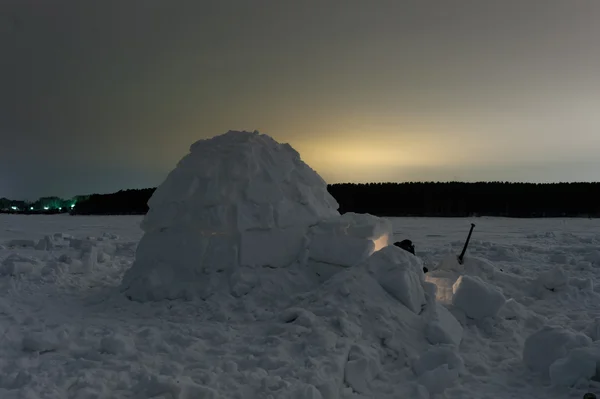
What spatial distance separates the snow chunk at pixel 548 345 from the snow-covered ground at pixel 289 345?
11mm

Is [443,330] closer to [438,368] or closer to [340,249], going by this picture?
[438,368]

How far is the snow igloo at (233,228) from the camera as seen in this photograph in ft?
21.9

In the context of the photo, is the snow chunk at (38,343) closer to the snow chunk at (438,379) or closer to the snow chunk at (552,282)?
the snow chunk at (438,379)

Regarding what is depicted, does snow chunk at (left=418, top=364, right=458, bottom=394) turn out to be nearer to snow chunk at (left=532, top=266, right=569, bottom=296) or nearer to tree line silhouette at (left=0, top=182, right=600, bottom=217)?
snow chunk at (left=532, top=266, right=569, bottom=296)

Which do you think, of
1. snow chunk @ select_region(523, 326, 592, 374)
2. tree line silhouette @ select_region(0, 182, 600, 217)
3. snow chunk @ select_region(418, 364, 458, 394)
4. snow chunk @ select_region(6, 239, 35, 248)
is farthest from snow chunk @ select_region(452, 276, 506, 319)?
tree line silhouette @ select_region(0, 182, 600, 217)

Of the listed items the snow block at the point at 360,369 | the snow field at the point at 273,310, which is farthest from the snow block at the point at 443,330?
the snow block at the point at 360,369

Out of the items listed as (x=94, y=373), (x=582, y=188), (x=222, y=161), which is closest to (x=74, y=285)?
(x=222, y=161)

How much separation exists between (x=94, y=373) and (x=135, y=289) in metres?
2.94

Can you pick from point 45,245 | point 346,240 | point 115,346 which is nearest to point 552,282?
point 346,240

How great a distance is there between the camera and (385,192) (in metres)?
31.3

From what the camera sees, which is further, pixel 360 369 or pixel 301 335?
pixel 301 335

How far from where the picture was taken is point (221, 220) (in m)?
6.89

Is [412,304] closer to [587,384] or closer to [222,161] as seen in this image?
[587,384]

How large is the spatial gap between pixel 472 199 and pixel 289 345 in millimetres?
27030
